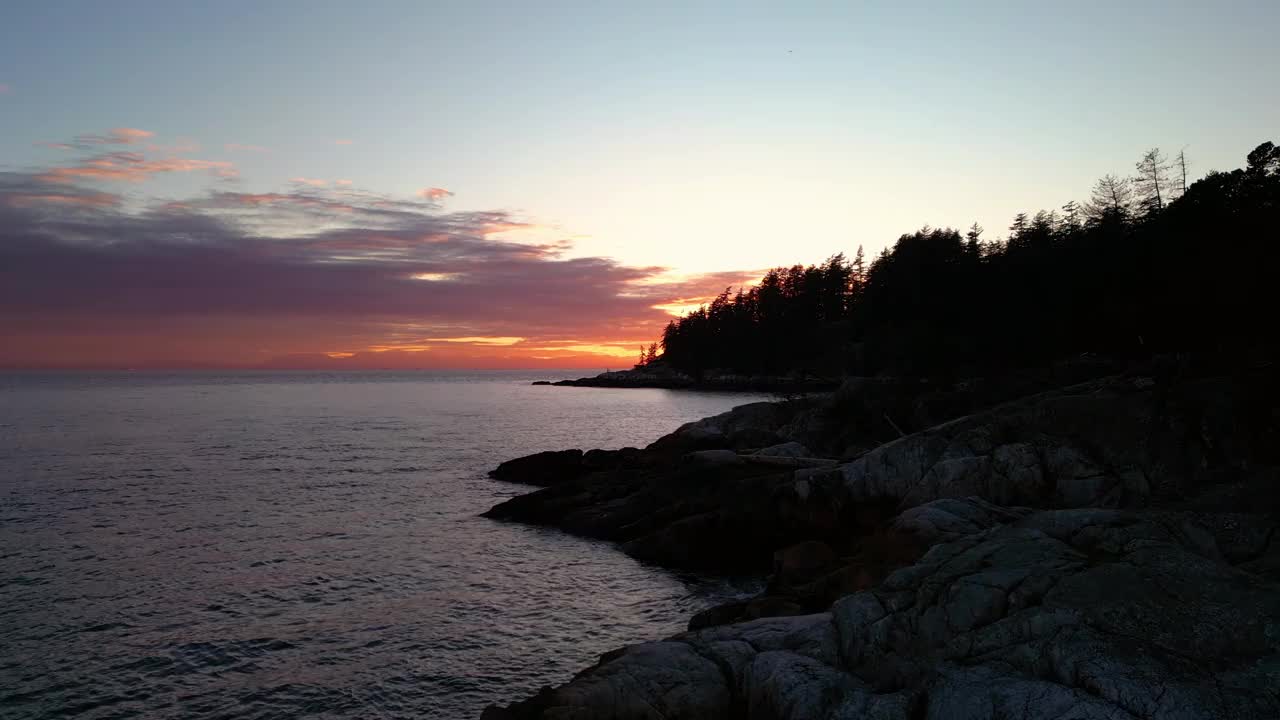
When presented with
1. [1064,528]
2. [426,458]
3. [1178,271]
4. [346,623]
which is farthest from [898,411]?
[426,458]

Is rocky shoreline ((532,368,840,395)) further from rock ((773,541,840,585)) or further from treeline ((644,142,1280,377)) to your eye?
rock ((773,541,840,585))

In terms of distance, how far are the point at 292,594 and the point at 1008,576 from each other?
65.4ft

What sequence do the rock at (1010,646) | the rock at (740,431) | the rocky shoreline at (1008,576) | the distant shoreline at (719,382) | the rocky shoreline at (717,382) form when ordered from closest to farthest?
the rock at (1010,646) → the rocky shoreline at (1008,576) → the rock at (740,431) → the distant shoreline at (719,382) → the rocky shoreline at (717,382)

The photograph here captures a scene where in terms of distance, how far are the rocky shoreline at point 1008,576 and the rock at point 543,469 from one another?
665 inches

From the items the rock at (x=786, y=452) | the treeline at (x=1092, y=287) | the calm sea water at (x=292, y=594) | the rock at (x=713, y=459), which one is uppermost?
the treeline at (x=1092, y=287)

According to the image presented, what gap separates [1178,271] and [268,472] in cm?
5400

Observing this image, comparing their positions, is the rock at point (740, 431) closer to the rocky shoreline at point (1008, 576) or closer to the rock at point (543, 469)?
the rock at point (543, 469)

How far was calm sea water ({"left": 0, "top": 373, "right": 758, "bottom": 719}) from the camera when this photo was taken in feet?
50.2

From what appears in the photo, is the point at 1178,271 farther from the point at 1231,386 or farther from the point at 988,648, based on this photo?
the point at 988,648

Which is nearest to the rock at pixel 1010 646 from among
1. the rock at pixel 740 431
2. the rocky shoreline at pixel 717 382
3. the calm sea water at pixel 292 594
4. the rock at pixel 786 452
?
the calm sea water at pixel 292 594

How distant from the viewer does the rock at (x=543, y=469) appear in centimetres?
4319

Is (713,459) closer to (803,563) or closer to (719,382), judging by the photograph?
(803,563)

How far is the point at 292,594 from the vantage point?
21.6 meters

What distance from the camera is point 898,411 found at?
37844 mm
